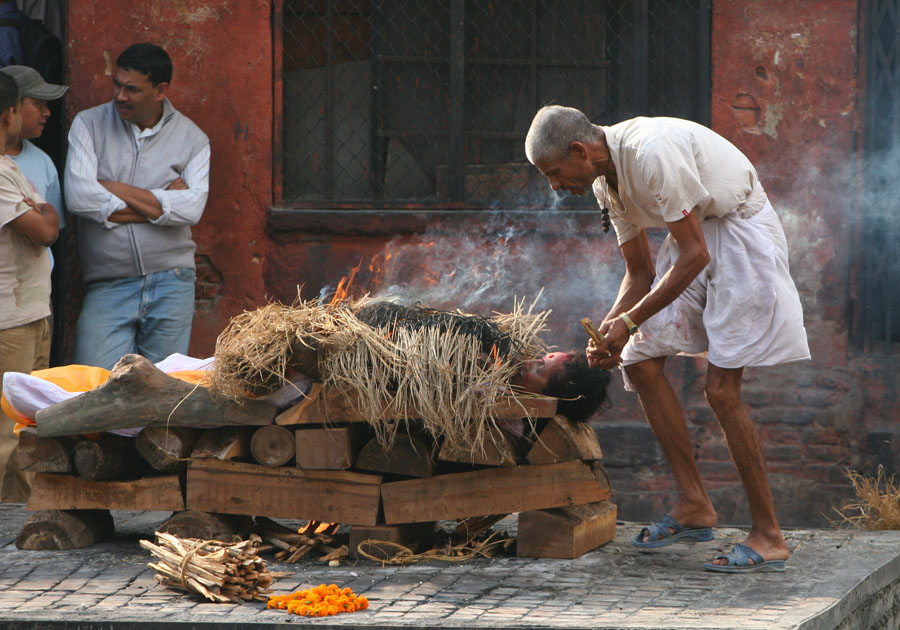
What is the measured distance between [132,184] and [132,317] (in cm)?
75

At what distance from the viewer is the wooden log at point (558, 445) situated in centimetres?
510

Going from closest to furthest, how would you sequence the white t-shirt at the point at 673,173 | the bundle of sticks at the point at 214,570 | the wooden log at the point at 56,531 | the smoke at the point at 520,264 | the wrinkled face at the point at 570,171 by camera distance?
the bundle of sticks at the point at 214,570 → the white t-shirt at the point at 673,173 → the wrinkled face at the point at 570,171 → the wooden log at the point at 56,531 → the smoke at the point at 520,264

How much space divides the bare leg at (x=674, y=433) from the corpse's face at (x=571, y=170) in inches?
33.5

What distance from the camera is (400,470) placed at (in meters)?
5.18

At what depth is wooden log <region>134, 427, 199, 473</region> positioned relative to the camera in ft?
17.2

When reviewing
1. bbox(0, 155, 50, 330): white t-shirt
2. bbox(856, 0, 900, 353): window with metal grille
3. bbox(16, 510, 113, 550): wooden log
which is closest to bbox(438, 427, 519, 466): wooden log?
bbox(16, 510, 113, 550): wooden log

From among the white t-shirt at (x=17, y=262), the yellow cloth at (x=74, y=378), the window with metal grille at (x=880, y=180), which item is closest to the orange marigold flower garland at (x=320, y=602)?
the yellow cloth at (x=74, y=378)

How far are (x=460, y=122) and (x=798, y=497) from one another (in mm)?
3147

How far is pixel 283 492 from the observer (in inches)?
206

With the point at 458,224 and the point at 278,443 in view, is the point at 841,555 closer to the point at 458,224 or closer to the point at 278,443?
the point at 278,443

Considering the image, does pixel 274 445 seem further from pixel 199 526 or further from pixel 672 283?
pixel 672 283

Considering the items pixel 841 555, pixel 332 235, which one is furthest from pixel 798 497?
pixel 332 235

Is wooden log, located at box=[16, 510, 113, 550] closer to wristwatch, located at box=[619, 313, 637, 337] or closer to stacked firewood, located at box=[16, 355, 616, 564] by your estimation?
stacked firewood, located at box=[16, 355, 616, 564]

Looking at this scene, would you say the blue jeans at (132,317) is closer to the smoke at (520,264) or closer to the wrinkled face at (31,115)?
the wrinkled face at (31,115)
